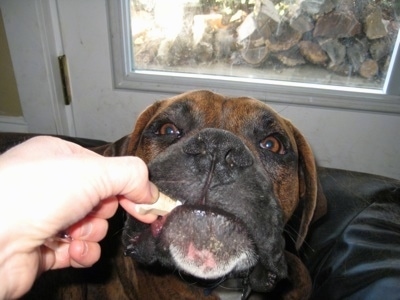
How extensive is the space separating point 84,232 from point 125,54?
156 centimetres

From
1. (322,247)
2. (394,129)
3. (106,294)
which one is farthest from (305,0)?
(106,294)

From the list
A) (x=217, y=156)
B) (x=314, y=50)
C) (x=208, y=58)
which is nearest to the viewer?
(x=217, y=156)

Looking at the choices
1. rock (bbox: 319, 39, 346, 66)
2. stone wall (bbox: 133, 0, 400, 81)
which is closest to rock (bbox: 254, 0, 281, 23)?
stone wall (bbox: 133, 0, 400, 81)

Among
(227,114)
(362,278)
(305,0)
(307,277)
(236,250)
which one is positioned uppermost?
(305,0)

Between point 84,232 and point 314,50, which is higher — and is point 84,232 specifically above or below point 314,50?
below

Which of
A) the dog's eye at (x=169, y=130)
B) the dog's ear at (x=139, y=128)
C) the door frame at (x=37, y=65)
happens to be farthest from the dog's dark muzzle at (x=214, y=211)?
the door frame at (x=37, y=65)

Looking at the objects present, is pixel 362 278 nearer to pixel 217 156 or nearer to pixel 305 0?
pixel 217 156

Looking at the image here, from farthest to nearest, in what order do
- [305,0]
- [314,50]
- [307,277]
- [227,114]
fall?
[314,50] → [305,0] → [307,277] → [227,114]

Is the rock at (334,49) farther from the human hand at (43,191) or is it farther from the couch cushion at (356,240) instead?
the human hand at (43,191)

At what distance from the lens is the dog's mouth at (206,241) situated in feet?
2.76

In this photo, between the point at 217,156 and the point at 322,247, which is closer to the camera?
the point at 217,156

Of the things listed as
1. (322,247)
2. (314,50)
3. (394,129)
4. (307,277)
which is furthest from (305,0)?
(307,277)

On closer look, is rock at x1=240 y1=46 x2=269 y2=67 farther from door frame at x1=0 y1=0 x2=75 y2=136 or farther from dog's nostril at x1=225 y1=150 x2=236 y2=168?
dog's nostril at x1=225 y1=150 x2=236 y2=168

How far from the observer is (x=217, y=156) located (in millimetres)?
857
